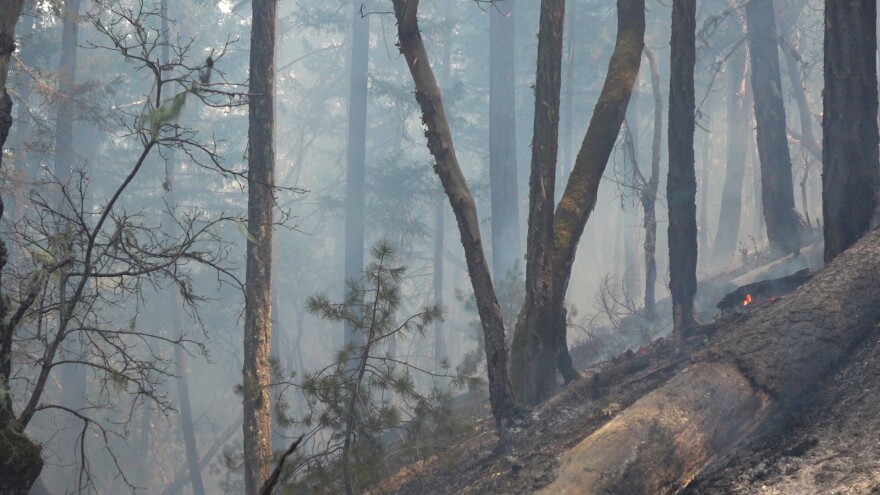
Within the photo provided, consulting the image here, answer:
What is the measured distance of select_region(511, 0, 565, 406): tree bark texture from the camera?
7.81 metres

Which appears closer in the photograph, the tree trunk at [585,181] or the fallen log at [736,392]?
the fallen log at [736,392]

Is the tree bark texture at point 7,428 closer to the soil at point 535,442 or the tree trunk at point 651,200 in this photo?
the soil at point 535,442

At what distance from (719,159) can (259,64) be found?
50.2 m

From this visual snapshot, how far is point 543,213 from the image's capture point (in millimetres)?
7785

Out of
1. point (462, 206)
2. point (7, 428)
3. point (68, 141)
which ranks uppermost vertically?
point (68, 141)

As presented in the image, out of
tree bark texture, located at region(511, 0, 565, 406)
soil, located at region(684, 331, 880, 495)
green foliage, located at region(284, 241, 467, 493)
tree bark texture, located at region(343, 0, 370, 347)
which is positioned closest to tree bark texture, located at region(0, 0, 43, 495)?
green foliage, located at region(284, 241, 467, 493)

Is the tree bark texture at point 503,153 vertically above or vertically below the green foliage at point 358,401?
above

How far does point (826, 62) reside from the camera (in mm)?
7938

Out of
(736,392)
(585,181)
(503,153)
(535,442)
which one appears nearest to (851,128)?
(585,181)

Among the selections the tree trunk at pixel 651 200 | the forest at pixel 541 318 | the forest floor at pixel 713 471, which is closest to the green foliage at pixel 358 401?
the forest at pixel 541 318

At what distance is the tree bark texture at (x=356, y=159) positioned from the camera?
85.7 feet

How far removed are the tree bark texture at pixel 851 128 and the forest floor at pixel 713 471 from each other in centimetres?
188

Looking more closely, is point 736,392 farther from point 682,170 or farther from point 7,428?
point 7,428

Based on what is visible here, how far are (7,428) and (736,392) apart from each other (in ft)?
17.6
